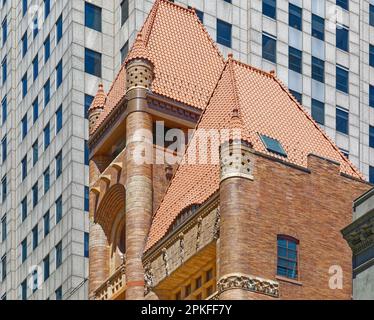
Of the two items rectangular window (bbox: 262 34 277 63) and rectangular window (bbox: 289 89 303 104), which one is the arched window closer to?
rectangular window (bbox: 289 89 303 104)

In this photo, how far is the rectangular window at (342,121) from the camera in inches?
3915

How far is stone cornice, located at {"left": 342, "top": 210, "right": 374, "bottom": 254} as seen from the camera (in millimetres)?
46938

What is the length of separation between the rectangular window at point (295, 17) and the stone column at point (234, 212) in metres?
47.9

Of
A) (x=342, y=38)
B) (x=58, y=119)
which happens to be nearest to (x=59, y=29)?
(x=58, y=119)

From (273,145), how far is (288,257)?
19.8ft

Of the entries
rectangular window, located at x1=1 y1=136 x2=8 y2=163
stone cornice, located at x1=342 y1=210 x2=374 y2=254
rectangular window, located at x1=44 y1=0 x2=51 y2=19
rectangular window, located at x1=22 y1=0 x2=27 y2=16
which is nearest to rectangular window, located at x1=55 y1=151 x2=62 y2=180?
rectangular window, located at x1=44 y1=0 x2=51 y2=19

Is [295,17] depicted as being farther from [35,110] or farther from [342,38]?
[35,110]

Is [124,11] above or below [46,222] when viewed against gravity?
above

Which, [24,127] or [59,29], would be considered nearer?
[59,29]

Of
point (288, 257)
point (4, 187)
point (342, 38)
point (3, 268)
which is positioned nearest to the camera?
point (288, 257)

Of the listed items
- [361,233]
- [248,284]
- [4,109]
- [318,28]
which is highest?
[318,28]

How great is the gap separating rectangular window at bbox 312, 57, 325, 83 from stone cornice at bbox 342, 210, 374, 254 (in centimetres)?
5189

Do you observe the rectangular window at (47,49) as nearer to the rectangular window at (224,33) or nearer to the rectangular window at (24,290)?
the rectangular window at (224,33)

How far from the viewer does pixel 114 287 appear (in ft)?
202
